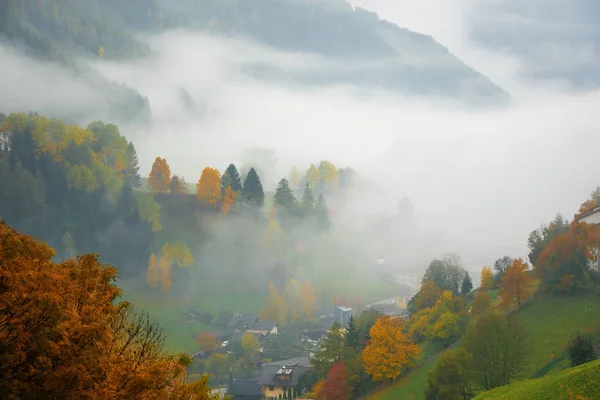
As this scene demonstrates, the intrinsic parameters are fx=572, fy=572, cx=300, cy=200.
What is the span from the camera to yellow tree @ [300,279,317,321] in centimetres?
10281

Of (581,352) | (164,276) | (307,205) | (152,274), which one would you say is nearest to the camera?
(581,352)

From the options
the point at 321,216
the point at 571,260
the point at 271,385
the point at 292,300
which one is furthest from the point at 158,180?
the point at 571,260

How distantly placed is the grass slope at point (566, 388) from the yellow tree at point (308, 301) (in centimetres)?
6985

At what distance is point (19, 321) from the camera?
17078 millimetres

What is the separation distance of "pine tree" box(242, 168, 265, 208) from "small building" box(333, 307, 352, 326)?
3150 centimetres

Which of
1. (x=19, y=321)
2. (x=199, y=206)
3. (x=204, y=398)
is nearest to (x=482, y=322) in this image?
(x=204, y=398)

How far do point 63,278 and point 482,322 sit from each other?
33.2 metres

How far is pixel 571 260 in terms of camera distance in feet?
182

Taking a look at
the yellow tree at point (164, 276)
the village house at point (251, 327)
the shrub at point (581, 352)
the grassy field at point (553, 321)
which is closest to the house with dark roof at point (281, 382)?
the village house at point (251, 327)

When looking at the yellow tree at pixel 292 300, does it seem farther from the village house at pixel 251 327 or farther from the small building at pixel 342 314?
the small building at pixel 342 314

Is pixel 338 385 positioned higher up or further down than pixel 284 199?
further down

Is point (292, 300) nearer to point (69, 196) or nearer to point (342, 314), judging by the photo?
point (342, 314)

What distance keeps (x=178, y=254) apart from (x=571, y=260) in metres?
71.4

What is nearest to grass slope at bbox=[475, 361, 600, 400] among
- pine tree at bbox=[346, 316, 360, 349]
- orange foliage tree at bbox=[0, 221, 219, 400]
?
orange foliage tree at bbox=[0, 221, 219, 400]
